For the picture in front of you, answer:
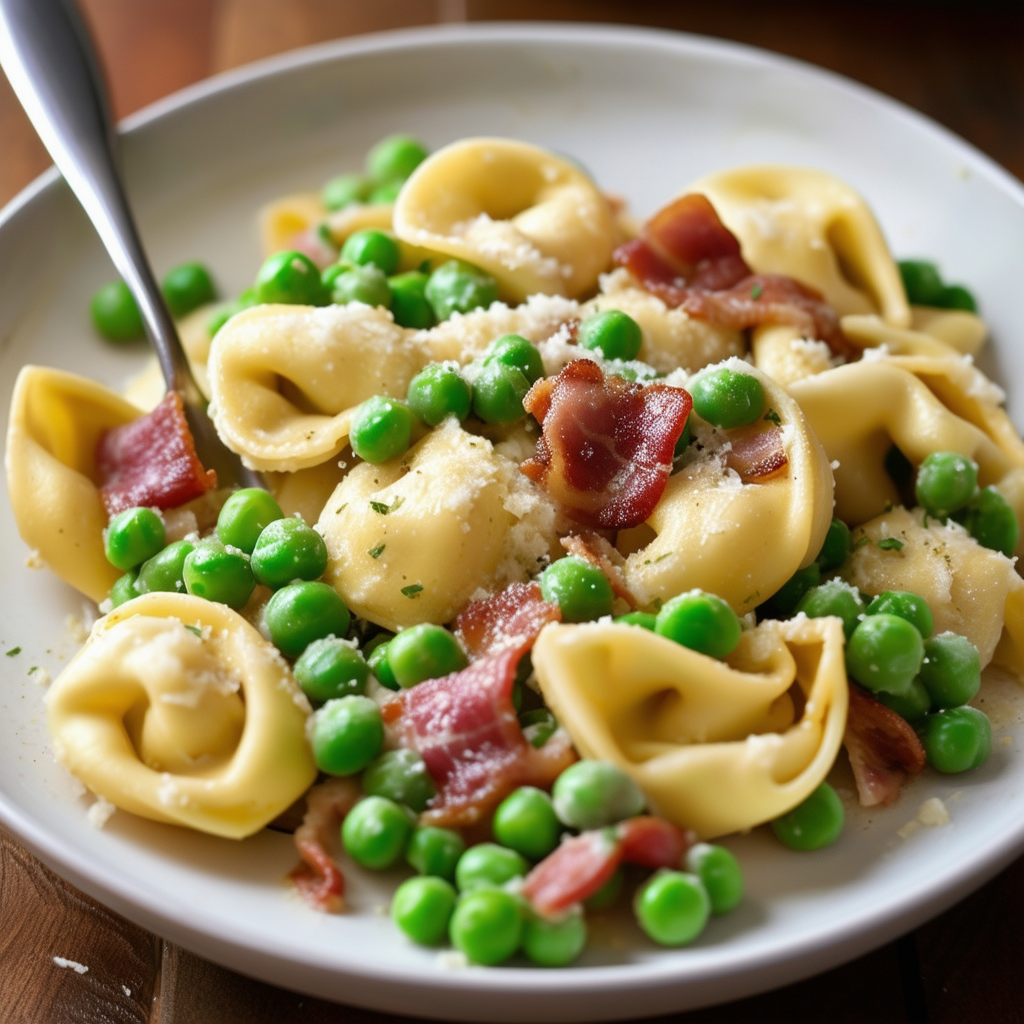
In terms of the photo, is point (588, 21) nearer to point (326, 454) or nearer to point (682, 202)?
point (682, 202)

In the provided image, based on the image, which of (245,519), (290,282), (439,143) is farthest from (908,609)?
(439,143)

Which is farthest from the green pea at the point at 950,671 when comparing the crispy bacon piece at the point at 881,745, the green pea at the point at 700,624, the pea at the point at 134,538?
the pea at the point at 134,538

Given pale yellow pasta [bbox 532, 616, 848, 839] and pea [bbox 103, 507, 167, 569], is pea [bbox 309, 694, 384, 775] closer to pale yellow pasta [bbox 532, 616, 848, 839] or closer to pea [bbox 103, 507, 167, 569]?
pale yellow pasta [bbox 532, 616, 848, 839]

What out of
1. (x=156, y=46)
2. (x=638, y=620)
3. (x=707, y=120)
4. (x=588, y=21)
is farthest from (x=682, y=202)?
(x=156, y=46)

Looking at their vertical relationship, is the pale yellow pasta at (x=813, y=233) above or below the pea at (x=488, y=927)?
above

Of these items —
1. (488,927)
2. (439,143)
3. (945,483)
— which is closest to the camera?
(488,927)

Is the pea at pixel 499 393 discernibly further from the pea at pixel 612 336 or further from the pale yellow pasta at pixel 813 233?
the pale yellow pasta at pixel 813 233

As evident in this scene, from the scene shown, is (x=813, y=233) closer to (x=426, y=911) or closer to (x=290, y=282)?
(x=290, y=282)

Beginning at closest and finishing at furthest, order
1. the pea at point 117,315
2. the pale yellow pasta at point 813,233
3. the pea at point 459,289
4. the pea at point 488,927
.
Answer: the pea at point 488,927, the pea at point 459,289, the pale yellow pasta at point 813,233, the pea at point 117,315
